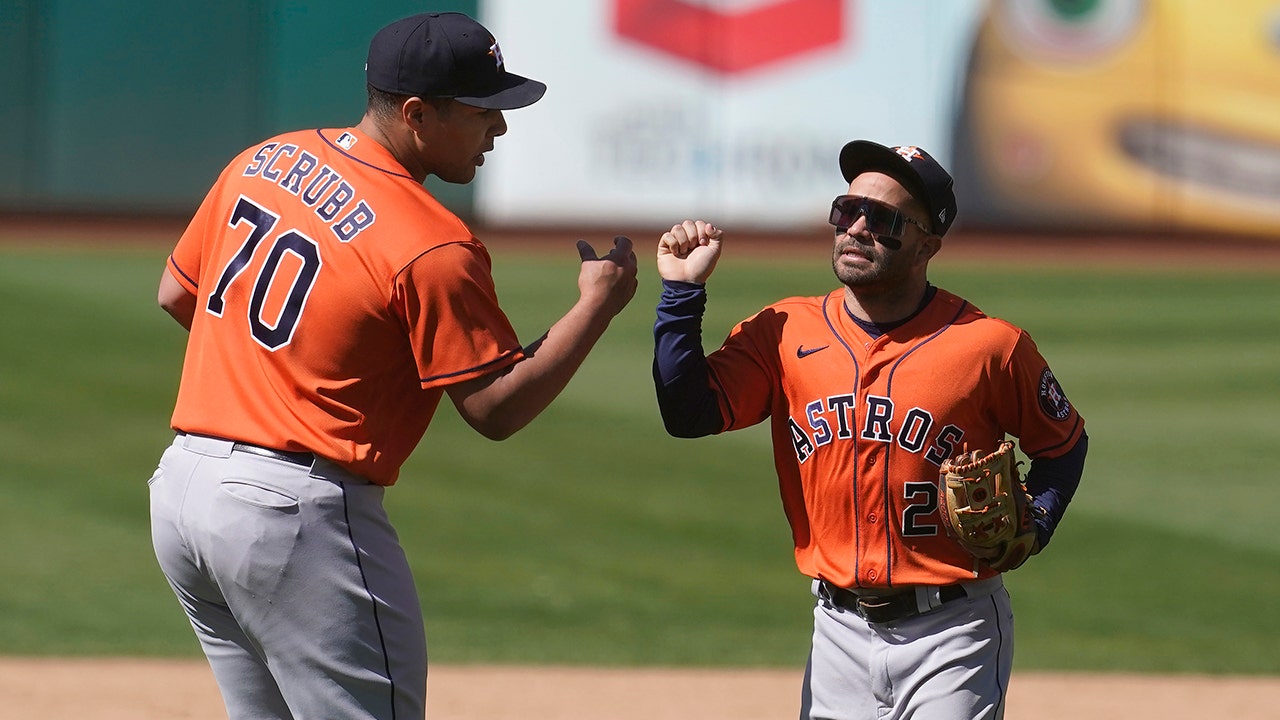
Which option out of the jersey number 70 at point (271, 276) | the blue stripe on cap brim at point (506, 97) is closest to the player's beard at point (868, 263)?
the blue stripe on cap brim at point (506, 97)

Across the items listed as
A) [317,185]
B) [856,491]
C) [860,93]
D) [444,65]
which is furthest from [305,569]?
[860,93]

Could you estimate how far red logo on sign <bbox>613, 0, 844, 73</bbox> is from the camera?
64.8 feet

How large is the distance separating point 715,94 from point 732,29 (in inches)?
33.6

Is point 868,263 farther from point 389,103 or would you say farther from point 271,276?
point 271,276

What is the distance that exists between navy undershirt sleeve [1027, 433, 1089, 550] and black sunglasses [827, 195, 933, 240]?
638 millimetres

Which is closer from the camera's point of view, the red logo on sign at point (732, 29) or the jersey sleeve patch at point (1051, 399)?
the jersey sleeve patch at point (1051, 399)

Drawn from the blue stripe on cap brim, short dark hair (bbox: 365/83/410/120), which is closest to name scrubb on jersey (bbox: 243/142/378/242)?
short dark hair (bbox: 365/83/410/120)

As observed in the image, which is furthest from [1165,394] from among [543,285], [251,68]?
[251,68]

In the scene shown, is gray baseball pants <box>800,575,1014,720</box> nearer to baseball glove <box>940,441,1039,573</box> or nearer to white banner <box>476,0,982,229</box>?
baseball glove <box>940,441,1039,573</box>

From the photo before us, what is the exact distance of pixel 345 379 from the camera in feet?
10.5

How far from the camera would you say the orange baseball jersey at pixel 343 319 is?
3166mm

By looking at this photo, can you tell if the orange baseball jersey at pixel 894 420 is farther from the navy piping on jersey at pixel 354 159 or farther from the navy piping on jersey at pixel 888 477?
the navy piping on jersey at pixel 354 159

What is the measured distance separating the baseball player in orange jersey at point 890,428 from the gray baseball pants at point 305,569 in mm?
789

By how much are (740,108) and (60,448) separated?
11.2 meters
